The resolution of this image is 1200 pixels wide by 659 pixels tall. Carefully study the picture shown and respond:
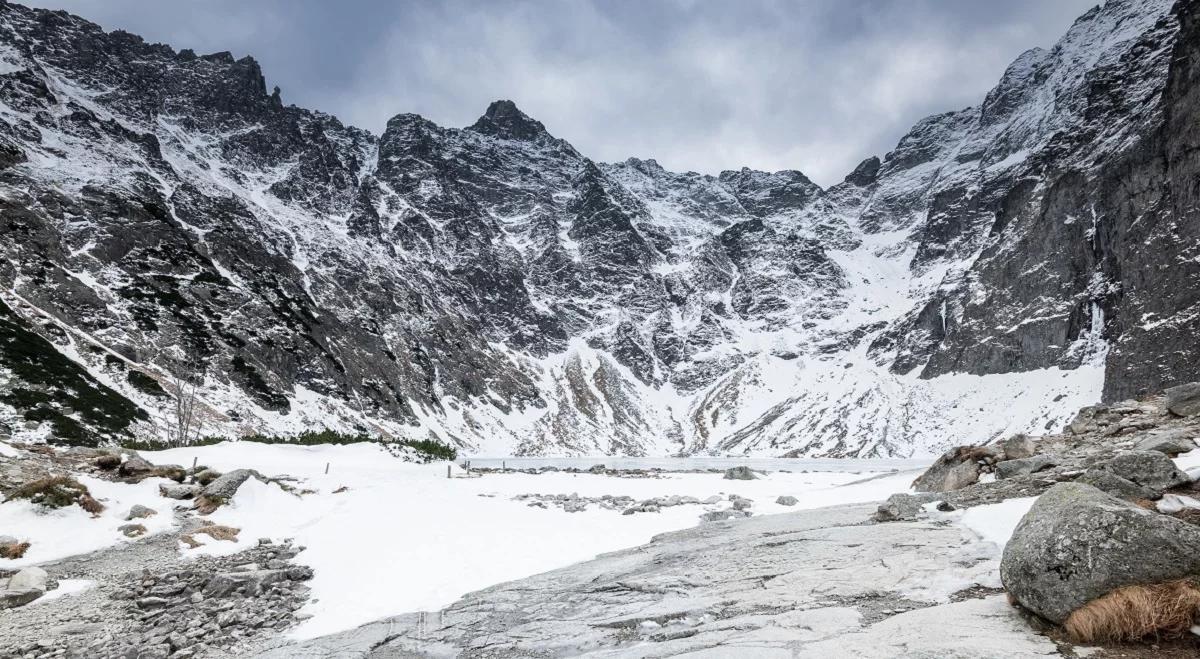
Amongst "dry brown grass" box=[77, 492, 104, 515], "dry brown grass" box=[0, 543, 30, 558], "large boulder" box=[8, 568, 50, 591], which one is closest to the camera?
"large boulder" box=[8, 568, 50, 591]

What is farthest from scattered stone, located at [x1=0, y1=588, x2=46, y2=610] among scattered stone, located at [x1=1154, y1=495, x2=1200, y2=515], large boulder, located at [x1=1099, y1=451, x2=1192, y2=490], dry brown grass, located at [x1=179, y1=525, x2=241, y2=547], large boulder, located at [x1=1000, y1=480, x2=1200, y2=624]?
large boulder, located at [x1=1099, y1=451, x2=1192, y2=490]

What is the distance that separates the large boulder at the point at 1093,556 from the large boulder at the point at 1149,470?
13.5ft

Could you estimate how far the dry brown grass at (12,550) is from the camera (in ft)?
38.8

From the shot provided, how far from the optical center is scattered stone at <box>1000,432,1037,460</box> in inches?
650

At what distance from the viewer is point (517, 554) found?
13.3m

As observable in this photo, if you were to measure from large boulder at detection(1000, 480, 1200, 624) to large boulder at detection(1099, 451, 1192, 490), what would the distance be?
13.5 ft

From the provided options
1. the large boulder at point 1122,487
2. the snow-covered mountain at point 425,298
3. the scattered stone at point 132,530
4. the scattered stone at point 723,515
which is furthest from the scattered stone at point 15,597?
the snow-covered mountain at point 425,298

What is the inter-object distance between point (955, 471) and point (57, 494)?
927 inches

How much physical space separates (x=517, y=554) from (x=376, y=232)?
176131mm

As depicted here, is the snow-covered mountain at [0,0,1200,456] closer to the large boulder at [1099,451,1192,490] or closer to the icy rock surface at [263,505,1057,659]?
the icy rock surface at [263,505,1057,659]

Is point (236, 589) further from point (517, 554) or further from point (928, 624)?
point (928, 624)

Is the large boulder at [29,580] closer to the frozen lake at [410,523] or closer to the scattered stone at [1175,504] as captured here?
the frozen lake at [410,523]

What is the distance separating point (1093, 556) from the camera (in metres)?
4.95

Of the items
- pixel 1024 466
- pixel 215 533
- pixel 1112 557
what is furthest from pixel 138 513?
pixel 1024 466
